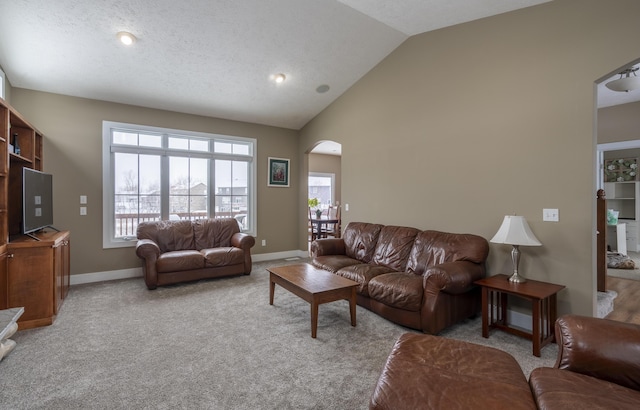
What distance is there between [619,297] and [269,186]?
18.2ft

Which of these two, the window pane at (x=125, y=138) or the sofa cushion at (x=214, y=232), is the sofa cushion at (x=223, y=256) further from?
the window pane at (x=125, y=138)

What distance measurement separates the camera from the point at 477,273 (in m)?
3.04

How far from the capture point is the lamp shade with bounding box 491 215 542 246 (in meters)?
2.76

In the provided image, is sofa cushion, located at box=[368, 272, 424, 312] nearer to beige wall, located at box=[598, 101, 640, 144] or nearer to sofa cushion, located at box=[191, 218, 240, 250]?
sofa cushion, located at box=[191, 218, 240, 250]

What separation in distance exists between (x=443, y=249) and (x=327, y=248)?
5.38 ft

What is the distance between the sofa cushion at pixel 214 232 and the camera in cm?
511

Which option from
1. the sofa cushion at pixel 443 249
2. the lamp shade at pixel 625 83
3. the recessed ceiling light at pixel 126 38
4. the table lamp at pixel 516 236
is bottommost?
the sofa cushion at pixel 443 249

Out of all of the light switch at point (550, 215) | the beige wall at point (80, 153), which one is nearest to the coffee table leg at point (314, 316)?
the light switch at point (550, 215)

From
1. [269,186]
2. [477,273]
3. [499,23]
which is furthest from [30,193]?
[499,23]

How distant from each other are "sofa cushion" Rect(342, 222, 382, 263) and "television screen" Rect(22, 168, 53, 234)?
368cm

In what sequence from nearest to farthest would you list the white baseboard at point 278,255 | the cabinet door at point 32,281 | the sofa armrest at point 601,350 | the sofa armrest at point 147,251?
the sofa armrest at point 601,350 → the cabinet door at point 32,281 → the sofa armrest at point 147,251 → the white baseboard at point 278,255

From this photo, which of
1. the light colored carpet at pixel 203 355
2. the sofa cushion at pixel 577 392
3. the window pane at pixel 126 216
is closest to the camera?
the sofa cushion at pixel 577 392

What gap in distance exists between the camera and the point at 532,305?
8.73ft

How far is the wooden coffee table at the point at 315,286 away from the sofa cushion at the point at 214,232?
2.05 metres
